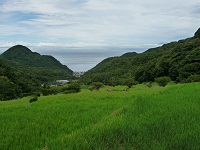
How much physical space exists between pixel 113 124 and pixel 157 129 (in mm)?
970

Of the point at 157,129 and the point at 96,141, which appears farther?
the point at 157,129

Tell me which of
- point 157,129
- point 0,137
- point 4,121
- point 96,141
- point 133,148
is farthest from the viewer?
point 4,121

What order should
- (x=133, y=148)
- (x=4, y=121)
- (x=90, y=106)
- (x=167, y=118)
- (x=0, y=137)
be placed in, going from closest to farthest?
(x=133, y=148), (x=0, y=137), (x=167, y=118), (x=4, y=121), (x=90, y=106)

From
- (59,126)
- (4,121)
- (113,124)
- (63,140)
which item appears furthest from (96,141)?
(4,121)

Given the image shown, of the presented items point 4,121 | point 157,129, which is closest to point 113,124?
point 157,129

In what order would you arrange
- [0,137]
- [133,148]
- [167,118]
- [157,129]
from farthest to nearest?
[167,118]
[0,137]
[157,129]
[133,148]

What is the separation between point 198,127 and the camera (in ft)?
18.2

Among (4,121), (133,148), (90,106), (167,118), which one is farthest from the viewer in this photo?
(90,106)

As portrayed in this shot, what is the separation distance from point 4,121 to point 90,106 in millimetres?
3345

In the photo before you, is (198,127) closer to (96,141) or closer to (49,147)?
(96,141)

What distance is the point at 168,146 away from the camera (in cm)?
449

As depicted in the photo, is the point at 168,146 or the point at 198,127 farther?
the point at 198,127

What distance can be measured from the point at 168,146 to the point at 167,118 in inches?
80.8

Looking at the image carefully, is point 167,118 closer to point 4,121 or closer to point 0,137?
point 0,137
